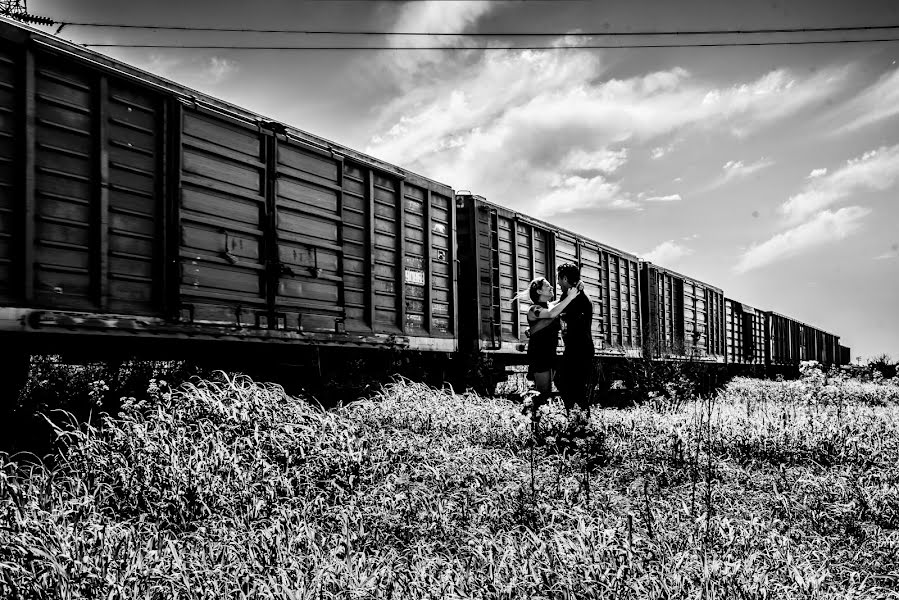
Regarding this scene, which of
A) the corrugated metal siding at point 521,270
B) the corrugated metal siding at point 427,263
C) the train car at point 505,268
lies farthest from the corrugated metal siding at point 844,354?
the corrugated metal siding at point 427,263

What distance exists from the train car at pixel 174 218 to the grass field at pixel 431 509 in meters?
1.04

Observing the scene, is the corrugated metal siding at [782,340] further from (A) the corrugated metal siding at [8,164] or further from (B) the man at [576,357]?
(A) the corrugated metal siding at [8,164]

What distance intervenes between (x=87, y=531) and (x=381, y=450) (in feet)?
7.46

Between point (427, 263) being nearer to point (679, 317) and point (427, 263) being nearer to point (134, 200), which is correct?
point (134, 200)

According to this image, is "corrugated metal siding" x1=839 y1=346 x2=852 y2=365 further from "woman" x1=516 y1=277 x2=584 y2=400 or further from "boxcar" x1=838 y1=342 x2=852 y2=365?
"woman" x1=516 y1=277 x2=584 y2=400

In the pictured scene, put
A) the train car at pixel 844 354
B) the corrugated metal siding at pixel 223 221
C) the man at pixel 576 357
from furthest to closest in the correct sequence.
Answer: the train car at pixel 844 354, the corrugated metal siding at pixel 223 221, the man at pixel 576 357

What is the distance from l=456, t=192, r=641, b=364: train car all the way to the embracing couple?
395 centimetres

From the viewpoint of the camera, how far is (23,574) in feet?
9.75

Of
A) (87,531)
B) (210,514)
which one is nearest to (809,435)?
(210,514)

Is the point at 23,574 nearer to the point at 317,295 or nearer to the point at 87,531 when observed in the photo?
the point at 87,531

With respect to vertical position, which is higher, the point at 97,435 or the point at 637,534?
the point at 97,435

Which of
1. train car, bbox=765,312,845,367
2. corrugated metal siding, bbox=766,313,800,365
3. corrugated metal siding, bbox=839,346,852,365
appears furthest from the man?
corrugated metal siding, bbox=839,346,852,365

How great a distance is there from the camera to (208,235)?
6.94 m

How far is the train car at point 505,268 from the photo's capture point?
11.0 metres
